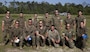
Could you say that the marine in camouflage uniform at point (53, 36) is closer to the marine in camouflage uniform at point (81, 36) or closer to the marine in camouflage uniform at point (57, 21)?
the marine in camouflage uniform at point (57, 21)

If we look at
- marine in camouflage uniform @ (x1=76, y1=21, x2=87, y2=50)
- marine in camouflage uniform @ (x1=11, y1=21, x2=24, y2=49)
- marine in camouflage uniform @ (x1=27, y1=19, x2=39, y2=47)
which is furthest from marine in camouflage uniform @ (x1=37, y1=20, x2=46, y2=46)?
marine in camouflage uniform @ (x1=76, y1=21, x2=87, y2=50)

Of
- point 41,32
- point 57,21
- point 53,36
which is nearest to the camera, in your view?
point 53,36

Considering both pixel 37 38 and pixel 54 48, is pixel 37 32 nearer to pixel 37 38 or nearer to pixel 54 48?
pixel 37 38

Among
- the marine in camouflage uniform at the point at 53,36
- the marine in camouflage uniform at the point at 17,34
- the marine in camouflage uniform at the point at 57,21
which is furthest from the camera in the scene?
the marine in camouflage uniform at the point at 57,21

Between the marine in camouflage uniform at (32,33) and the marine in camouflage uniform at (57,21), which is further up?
the marine in camouflage uniform at (57,21)

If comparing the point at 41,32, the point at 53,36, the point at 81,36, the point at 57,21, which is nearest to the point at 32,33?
the point at 41,32

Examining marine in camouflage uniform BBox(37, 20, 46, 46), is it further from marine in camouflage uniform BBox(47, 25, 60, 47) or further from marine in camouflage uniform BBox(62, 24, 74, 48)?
marine in camouflage uniform BBox(62, 24, 74, 48)

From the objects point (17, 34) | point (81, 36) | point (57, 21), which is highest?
point (57, 21)

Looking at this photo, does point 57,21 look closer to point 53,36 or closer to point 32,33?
point 53,36

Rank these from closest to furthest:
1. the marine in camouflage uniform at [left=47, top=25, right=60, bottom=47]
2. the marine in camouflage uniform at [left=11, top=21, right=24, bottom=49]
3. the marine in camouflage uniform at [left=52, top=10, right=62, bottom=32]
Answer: the marine in camouflage uniform at [left=11, top=21, right=24, bottom=49], the marine in camouflage uniform at [left=47, top=25, right=60, bottom=47], the marine in camouflage uniform at [left=52, top=10, right=62, bottom=32]

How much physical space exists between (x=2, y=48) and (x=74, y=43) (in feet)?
12.4

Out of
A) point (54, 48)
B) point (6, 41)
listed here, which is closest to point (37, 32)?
point (54, 48)

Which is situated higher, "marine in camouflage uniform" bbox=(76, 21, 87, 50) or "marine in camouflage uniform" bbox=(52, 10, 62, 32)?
"marine in camouflage uniform" bbox=(52, 10, 62, 32)

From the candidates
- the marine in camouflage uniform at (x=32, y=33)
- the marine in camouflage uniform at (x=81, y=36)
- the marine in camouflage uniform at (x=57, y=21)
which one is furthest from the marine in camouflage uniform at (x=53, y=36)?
the marine in camouflage uniform at (x=81, y=36)
